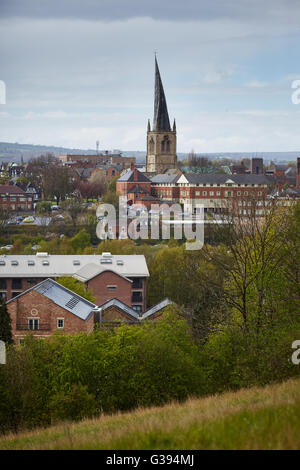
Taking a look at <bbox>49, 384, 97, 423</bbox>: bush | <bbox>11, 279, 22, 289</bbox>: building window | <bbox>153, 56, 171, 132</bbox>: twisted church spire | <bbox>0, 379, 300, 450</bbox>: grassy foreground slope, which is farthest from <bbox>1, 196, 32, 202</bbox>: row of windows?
<bbox>0, 379, 300, 450</bbox>: grassy foreground slope

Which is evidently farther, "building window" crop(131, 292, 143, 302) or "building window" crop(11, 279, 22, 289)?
"building window" crop(131, 292, 143, 302)

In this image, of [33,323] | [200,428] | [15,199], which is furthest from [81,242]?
[200,428]

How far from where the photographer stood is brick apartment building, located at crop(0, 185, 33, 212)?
222 feet

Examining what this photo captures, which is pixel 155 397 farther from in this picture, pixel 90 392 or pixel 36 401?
pixel 36 401

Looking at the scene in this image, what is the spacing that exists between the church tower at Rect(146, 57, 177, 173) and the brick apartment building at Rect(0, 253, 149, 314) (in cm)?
6035

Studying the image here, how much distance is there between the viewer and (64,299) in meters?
20.7

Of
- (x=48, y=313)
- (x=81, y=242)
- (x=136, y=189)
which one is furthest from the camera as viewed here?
(x=136, y=189)

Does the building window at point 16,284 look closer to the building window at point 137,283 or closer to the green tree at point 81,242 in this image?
the building window at point 137,283

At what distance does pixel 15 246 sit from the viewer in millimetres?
43844

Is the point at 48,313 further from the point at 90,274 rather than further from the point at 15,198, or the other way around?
the point at 15,198

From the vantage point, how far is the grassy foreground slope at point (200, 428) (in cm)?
661

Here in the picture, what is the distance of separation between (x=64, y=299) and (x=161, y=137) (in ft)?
237

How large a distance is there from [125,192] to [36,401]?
205ft

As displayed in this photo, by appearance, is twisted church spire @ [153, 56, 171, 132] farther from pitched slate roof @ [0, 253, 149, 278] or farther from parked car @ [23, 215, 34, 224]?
pitched slate roof @ [0, 253, 149, 278]
